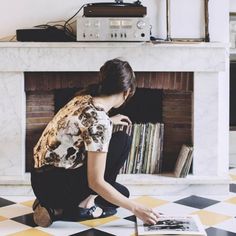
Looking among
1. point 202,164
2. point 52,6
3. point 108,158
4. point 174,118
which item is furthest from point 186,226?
point 52,6

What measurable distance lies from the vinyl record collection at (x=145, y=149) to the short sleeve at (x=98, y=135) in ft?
2.77

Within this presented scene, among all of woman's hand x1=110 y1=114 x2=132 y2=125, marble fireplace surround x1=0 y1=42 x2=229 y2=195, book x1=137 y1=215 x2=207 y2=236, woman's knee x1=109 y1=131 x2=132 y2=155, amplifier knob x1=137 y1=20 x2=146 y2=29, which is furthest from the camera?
marble fireplace surround x1=0 y1=42 x2=229 y2=195

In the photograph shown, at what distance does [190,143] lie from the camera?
2.97 metres

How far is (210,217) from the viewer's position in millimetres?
2422

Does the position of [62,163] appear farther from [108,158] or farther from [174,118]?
[174,118]

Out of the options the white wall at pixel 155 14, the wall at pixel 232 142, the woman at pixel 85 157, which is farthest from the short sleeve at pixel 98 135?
the wall at pixel 232 142

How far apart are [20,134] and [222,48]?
1170 mm

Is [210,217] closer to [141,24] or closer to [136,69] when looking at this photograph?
[136,69]

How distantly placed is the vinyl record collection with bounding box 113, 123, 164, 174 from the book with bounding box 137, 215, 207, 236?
2.69 feet

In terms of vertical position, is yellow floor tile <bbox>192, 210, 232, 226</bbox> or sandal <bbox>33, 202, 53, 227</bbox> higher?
sandal <bbox>33, 202, 53, 227</bbox>

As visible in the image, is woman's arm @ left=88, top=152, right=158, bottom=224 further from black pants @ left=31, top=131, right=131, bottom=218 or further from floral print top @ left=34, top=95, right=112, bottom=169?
black pants @ left=31, top=131, right=131, bottom=218

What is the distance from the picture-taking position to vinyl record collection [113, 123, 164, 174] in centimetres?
292

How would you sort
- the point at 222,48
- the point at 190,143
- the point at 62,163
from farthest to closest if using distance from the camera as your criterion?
the point at 190,143 < the point at 222,48 < the point at 62,163

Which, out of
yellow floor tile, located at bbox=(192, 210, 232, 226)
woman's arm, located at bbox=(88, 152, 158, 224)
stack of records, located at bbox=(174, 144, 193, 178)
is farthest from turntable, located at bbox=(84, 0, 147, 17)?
yellow floor tile, located at bbox=(192, 210, 232, 226)
